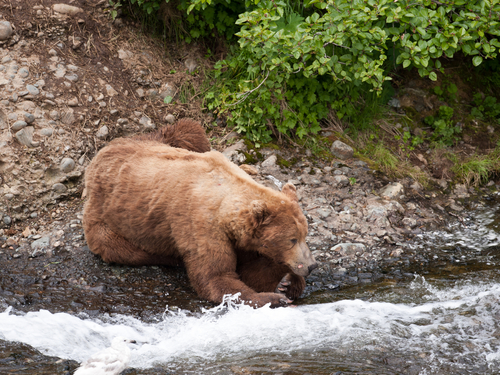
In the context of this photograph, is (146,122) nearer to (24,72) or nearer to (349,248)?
(24,72)

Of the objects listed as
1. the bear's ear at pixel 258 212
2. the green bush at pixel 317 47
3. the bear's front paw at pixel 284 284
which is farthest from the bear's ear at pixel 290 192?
the green bush at pixel 317 47

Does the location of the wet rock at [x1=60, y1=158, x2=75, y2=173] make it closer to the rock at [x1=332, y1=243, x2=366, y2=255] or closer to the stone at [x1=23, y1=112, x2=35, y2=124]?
the stone at [x1=23, y1=112, x2=35, y2=124]

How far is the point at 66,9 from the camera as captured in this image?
7367mm

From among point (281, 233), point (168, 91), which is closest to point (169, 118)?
point (168, 91)

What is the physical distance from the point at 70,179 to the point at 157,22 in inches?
112

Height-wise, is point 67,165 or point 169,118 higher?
point 169,118

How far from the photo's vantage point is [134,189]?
201 inches

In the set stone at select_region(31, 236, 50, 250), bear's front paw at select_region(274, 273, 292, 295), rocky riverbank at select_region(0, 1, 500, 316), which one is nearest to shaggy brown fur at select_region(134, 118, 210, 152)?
rocky riverbank at select_region(0, 1, 500, 316)

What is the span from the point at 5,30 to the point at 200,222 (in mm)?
4245

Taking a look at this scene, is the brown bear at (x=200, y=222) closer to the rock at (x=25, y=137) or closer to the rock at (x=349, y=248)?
the rock at (x=349, y=248)

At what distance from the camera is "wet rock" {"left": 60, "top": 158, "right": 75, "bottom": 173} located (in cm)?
638

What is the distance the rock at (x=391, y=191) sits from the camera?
21.4 ft

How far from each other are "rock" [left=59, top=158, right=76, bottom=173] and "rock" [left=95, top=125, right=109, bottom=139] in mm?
523

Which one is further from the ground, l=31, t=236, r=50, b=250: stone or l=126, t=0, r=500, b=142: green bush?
l=126, t=0, r=500, b=142: green bush
